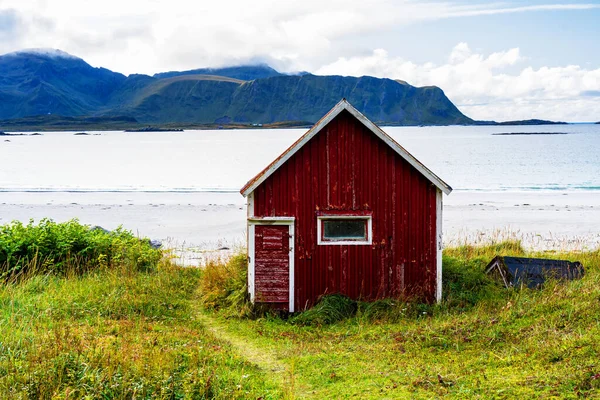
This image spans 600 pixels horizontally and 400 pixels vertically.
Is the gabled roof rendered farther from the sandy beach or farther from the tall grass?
the sandy beach

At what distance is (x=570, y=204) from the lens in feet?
141

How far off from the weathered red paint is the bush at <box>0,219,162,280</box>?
510 cm

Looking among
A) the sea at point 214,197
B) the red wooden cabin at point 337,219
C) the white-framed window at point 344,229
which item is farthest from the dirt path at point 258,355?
the sea at point 214,197

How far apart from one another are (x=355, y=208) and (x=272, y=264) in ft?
7.80

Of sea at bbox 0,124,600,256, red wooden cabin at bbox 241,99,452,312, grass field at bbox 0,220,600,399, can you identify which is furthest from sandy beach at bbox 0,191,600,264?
red wooden cabin at bbox 241,99,452,312

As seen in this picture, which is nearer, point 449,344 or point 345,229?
point 449,344

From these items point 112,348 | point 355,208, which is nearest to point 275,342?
point 112,348

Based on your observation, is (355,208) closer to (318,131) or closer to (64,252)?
(318,131)

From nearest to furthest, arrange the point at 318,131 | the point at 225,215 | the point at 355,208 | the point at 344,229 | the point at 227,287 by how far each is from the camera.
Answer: the point at 318,131, the point at 355,208, the point at 344,229, the point at 227,287, the point at 225,215

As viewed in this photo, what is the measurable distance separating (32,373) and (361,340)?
19.3 ft

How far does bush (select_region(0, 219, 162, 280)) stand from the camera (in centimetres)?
1636

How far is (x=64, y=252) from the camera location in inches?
676

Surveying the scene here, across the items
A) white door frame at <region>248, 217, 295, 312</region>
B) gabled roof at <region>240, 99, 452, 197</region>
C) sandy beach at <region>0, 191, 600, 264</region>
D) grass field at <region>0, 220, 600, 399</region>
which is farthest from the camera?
sandy beach at <region>0, 191, 600, 264</region>

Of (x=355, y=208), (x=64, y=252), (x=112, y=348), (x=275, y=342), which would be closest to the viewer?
(x=112, y=348)
